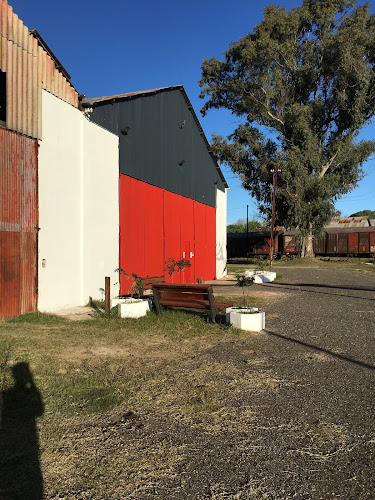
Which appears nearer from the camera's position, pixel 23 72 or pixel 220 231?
pixel 23 72

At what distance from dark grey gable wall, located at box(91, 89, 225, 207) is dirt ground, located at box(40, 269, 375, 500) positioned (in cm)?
898

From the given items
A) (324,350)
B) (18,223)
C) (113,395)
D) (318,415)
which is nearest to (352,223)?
Result: (324,350)

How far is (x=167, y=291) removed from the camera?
8328mm

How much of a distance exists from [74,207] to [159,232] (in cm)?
502

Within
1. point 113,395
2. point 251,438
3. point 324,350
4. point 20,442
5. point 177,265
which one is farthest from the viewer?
point 177,265

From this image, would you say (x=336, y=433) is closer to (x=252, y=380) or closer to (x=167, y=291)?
(x=252, y=380)

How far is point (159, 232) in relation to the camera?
49.0 feet

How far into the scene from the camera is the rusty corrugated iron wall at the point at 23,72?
27.8 feet

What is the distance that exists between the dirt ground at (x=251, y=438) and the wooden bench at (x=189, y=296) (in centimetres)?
201

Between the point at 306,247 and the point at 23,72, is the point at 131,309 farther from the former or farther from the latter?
the point at 306,247

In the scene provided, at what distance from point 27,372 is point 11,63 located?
7.29m

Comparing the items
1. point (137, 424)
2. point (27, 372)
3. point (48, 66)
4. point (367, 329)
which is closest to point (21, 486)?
point (137, 424)

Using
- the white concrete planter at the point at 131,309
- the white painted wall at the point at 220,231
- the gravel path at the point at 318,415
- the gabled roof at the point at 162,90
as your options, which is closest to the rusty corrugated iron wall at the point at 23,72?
the gabled roof at the point at 162,90

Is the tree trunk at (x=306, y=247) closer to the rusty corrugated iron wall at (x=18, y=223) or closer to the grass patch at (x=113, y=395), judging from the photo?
the grass patch at (x=113, y=395)
